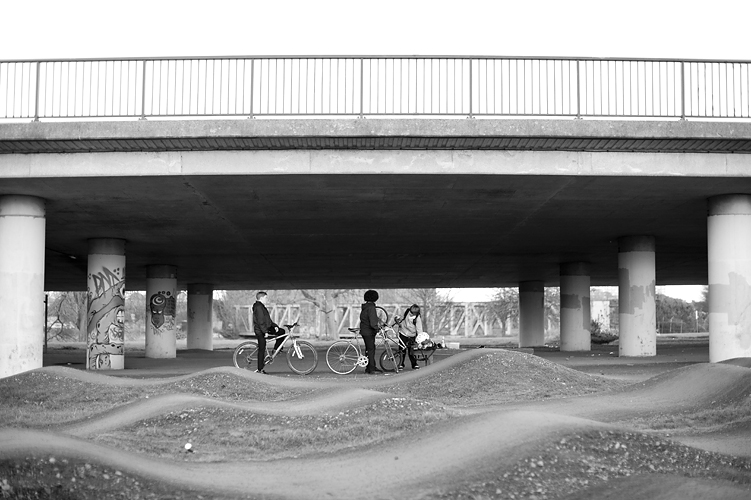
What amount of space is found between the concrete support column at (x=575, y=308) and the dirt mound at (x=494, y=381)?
17.7 meters

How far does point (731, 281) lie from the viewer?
1781 centimetres

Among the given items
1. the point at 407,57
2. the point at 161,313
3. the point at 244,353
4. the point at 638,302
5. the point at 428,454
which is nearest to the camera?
the point at 428,454

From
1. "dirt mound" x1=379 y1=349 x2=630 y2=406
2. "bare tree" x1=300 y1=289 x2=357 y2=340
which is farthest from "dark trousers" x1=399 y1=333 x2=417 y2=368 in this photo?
"bare tree" x1=300 y1=289 x2=357 y2=340

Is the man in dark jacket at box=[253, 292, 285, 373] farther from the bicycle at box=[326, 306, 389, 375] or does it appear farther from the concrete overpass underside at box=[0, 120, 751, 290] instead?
the concrete overpass underside at box=[0, 120, 751, 290]

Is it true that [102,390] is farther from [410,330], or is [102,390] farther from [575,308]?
[575,308]

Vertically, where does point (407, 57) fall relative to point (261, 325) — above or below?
above

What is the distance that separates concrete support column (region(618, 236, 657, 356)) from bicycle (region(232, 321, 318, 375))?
9.30m

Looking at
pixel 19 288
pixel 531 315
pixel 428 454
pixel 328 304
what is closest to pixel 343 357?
pixel 19 288

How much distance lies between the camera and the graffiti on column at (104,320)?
72.4 feet

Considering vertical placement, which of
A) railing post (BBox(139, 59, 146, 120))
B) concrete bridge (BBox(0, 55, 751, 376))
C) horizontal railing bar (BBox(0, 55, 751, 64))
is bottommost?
concrete bridge (BBox(0, 55, 751, 376))

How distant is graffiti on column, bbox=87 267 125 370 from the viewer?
2208 centimetres

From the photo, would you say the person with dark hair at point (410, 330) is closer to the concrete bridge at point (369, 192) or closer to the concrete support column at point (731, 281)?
the concrete bridge at point (369, 192)

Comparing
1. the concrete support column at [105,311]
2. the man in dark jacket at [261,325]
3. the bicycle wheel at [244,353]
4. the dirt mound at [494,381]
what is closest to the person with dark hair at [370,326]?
the man in dark jacket at [261,325]

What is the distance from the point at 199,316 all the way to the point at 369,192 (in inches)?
963
